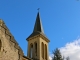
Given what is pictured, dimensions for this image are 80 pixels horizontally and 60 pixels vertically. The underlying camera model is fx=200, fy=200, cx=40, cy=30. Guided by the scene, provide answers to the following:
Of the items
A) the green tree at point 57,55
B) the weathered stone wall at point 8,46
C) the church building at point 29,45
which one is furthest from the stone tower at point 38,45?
the weathered stone wall at point 8,46

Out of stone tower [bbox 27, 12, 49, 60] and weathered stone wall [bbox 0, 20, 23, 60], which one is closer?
weathered stone wall [bbox 0, 20, 23, 60]

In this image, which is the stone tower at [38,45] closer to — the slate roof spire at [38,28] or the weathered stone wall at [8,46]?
the slate roof spire at [38,28]

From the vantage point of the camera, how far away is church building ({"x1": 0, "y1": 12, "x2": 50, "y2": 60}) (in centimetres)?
1425

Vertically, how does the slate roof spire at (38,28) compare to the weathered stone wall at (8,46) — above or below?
above

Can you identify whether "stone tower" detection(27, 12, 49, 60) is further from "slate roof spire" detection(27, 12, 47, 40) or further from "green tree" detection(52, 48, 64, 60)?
"green tree" detection(52, 48, 64, 60)

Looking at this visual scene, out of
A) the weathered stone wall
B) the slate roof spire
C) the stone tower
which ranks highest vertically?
the slate roof spire

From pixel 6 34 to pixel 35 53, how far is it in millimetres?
14343

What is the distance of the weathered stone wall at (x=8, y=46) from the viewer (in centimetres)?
1407

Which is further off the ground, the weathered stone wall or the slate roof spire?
the slate roof spire

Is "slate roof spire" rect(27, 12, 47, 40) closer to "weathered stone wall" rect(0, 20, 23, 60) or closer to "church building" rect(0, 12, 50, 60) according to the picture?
"church building" rect(0, 12, 50, 60)

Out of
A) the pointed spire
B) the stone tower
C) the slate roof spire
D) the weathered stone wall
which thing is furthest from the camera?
the pointed spire

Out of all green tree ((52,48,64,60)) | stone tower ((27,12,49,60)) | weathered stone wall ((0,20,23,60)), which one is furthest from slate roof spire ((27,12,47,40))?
weathered stone wall ((0,20,23,60))

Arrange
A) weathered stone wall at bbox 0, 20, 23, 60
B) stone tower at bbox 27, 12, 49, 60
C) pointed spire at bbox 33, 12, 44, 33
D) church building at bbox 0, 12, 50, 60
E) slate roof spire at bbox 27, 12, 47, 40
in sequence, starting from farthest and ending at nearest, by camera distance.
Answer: pointed spire at bbox 33, 12, 44, 33 < slate roof spire at bbox 27, 12, 47, 40 < stone tower at bbox 27, 12, 49, 60 < church building at bbox 0, 12, 50, 60 < weathered stone wall at bbox 0, 20, 23, 60

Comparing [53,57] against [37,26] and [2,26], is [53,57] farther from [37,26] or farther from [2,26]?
[2,26]
